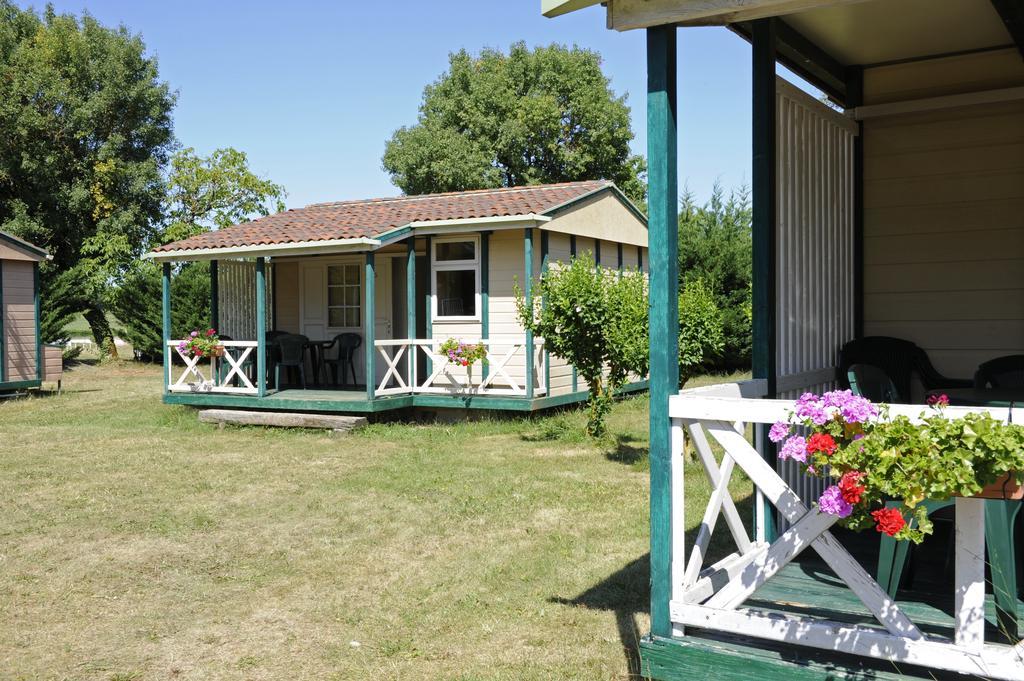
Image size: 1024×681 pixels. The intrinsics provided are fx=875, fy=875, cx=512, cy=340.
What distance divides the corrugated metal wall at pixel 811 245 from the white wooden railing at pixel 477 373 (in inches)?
262

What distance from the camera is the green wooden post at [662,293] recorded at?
11.4ft

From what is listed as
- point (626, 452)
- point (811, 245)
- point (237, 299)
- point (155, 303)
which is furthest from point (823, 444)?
point (155, 303)

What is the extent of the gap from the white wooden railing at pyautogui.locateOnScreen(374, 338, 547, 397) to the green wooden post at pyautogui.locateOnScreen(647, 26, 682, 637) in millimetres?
8521

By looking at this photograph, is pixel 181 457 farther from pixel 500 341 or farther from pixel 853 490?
pixel 853 490

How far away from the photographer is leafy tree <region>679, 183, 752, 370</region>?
18.5 meters

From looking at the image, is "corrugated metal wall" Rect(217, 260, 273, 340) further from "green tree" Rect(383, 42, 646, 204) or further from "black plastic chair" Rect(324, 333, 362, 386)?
"green tree" Rect(383, 42, 646, 204)

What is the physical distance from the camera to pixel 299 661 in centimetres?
421

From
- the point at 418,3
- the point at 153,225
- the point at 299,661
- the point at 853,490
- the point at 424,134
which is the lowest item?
the point at 299,661

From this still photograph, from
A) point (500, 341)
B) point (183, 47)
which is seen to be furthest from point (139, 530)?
point (183, 47)

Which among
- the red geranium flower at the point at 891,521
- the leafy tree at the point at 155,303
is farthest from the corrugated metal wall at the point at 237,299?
the red geranium flower at the point at 891,521

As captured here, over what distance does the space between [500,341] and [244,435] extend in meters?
3.77

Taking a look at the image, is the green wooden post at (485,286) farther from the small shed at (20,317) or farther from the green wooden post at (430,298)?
the small shed at (20,317)

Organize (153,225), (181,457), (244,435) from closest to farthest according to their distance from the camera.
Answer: (181,457) → (244,435) → (153,225)

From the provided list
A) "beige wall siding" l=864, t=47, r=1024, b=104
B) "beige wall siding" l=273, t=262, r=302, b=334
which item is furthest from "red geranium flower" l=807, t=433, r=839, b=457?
"beige wall siding" l=273, t=262, r=302, b=334
